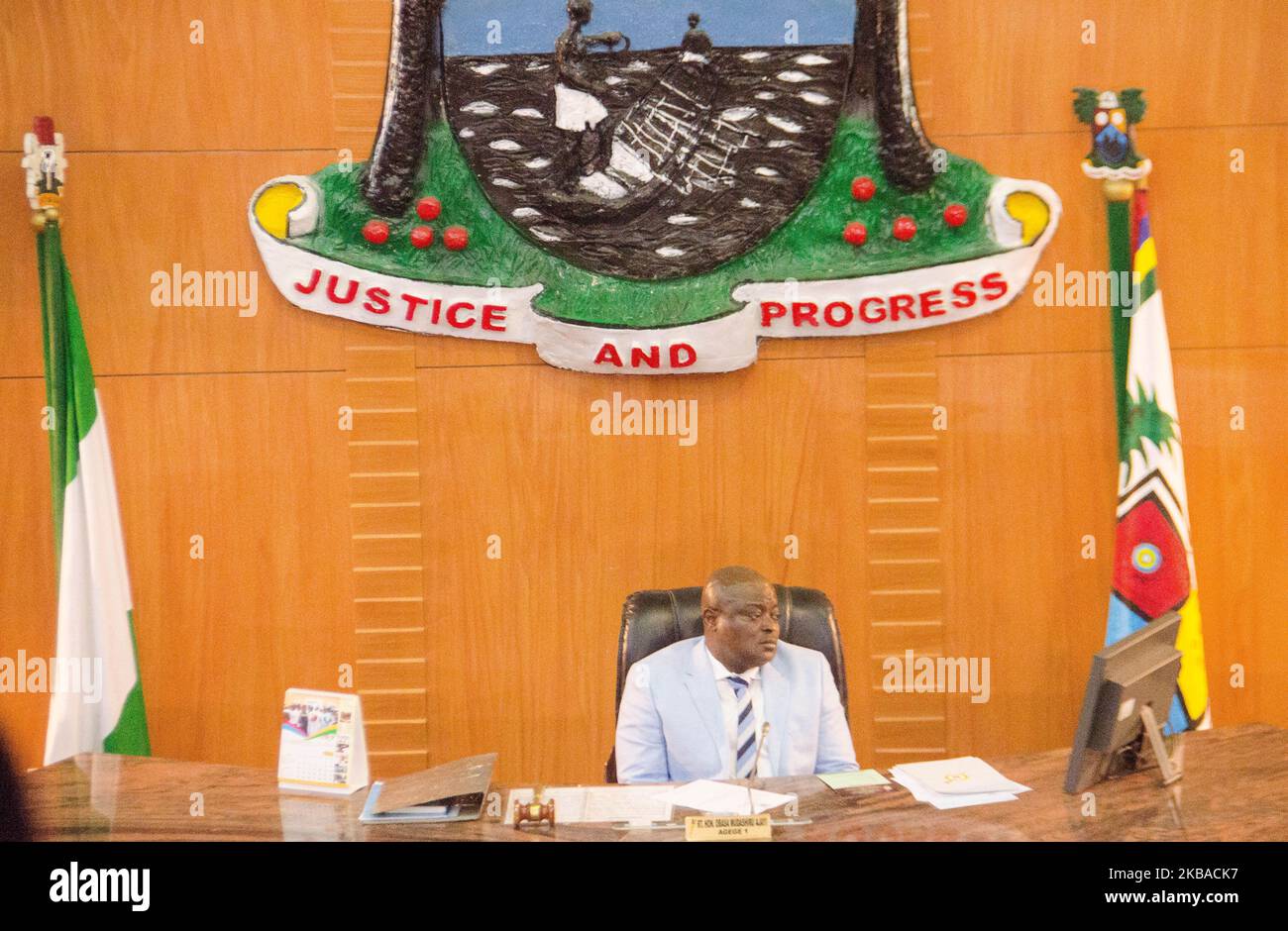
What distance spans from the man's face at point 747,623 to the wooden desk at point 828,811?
297 millimetres

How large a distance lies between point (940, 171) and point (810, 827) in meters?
2.09

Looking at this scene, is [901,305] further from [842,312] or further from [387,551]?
[387,551]

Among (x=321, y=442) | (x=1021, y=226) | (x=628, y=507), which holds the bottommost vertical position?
(x=628, y=507)

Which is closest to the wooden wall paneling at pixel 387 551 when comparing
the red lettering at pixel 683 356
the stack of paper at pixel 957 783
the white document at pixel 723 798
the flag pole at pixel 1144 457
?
the red lettering at pixel 683 356

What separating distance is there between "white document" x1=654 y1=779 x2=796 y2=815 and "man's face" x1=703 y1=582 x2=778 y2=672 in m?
0.32

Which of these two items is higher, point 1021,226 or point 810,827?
point 1021,226

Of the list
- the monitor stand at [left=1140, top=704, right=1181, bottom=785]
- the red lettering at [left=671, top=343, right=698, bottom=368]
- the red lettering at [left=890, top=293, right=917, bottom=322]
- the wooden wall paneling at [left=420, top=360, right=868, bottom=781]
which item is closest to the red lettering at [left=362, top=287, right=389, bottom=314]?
the wooden wall paneling at [left=420, top=360, right=868, bottom=781]

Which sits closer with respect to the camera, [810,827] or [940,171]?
[810,827]

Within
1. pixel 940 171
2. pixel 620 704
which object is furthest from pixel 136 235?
pixel 940 171

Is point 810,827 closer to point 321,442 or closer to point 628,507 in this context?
point 628,507

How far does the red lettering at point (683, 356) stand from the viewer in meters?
3.45
